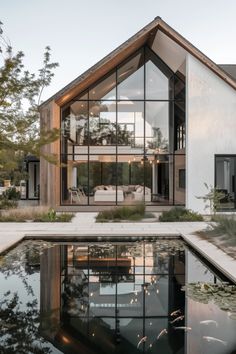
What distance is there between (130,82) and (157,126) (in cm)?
253

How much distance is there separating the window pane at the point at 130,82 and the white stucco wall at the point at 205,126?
111 inches

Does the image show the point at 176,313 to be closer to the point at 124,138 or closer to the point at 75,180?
the point at 75,180

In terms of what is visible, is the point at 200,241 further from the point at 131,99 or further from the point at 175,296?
the point at 131,99

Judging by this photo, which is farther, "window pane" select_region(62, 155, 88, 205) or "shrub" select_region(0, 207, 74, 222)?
"window pane" select_region(62, 155, 88, 205)

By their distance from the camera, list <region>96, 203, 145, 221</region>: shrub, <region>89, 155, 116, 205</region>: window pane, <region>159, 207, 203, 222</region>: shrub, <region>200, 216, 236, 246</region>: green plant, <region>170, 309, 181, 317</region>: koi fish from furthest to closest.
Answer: <region>89, 155, 116, 205</region>: window pane, <region>96, 203, 145, 221</region>: shrub, <region>159, 207, 203, 222</region>: shrub, <region>200, 216, 236, 246</region>: green plant, <region>170, 309, 181, 317</region>: koi fish

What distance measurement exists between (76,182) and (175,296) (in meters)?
13.7

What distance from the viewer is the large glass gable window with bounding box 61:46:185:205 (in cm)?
1939

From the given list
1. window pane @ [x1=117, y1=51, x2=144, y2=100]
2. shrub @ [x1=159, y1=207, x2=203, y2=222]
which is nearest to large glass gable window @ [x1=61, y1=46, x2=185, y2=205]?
window pane @ [x1=117, y1=51, x2=144, y2=100]

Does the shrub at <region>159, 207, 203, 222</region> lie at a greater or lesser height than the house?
lesser

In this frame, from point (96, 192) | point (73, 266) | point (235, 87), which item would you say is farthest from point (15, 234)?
point (235, 87)

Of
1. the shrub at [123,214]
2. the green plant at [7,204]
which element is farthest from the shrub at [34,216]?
the green plant at [7,204]

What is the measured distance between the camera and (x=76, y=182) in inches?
773

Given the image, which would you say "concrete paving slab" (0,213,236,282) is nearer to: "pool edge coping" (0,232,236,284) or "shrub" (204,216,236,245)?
"pool edge coping" (0,232,236,284)

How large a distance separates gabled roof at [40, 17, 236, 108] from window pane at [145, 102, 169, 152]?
2.96m
